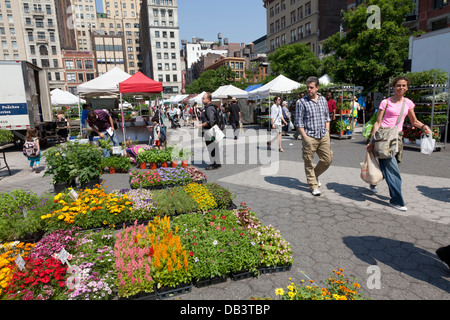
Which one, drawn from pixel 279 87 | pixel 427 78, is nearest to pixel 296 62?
pixel 279 87

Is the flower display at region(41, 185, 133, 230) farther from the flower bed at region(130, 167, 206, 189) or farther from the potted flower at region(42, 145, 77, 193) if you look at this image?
the potted flower at region(42, 145, 77, 193)

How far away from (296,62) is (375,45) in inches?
482

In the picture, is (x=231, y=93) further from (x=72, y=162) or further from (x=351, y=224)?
(x=351, y=224)

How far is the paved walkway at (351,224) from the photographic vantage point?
3.16m

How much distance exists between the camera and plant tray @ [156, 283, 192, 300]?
3.01m

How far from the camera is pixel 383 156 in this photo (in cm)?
506

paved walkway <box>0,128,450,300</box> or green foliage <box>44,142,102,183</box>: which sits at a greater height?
green foliage <box>44,142,102,183</box>

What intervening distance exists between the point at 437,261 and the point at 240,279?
245cm

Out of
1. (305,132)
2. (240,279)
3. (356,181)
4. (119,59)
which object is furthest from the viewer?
(119,59)

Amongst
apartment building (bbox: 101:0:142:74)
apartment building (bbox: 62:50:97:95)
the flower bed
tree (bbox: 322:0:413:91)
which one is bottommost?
the flower bed

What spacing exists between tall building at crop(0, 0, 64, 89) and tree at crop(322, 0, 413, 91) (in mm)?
86719

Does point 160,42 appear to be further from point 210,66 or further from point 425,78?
point 425,78

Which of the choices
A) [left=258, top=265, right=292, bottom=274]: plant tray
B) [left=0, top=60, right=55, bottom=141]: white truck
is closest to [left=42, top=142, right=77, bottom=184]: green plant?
[left=258, top=265, right=292, bottom=274]: plant tray
